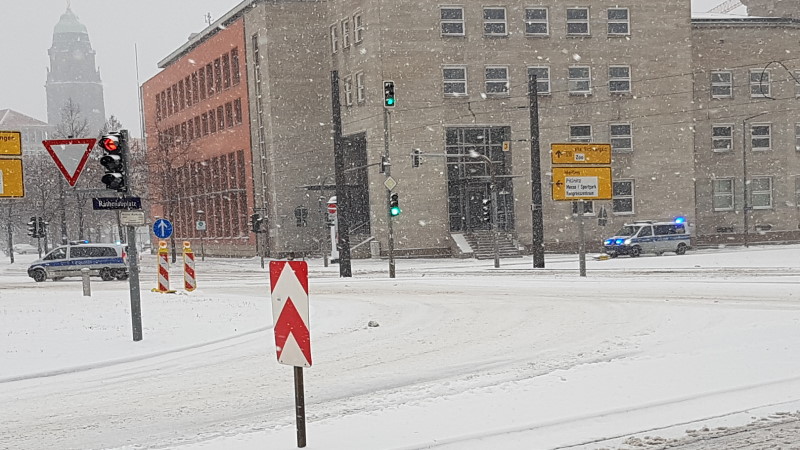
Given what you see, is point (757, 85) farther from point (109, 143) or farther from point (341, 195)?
point (109, 143)

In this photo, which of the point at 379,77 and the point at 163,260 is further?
the point at 379,77

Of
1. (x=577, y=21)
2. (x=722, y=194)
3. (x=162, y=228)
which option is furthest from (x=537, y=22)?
(x=162, y=228)

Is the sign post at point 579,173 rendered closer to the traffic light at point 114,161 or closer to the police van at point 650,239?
the traffic light at point 114,161

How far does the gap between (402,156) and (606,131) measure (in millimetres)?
12362

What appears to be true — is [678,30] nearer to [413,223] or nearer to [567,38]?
[567,38]

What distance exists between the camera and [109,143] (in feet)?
44.8

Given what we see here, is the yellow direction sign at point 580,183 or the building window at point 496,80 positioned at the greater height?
the building window at point 496,80

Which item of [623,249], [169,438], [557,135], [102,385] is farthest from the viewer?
[557,135]

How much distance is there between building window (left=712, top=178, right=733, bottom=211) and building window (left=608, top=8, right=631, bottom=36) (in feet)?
39.9

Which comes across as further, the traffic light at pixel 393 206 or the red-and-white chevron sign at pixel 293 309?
the traffic light at pixel 393 206

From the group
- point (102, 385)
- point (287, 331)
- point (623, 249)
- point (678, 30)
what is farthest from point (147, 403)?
point (678, 30)

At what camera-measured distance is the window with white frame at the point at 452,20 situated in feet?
164

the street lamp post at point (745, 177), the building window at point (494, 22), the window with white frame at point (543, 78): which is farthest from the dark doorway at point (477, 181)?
the street lamp post at point (745, 177)

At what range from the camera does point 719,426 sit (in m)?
7.11
